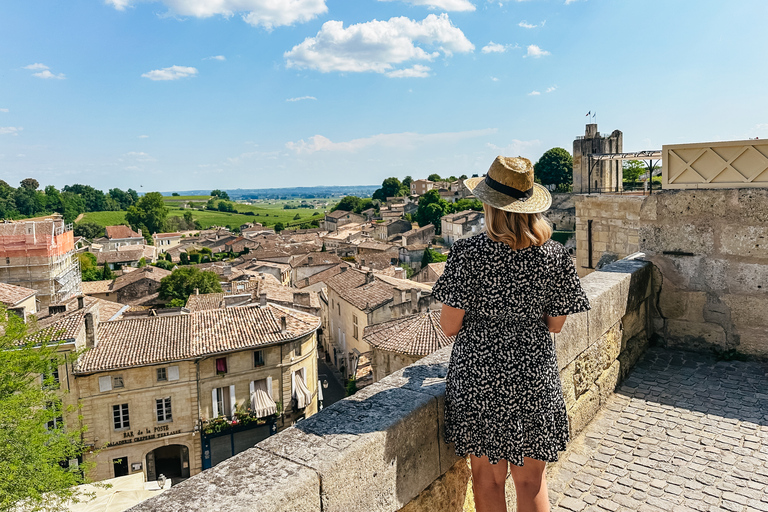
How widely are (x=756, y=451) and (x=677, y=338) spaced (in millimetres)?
2087

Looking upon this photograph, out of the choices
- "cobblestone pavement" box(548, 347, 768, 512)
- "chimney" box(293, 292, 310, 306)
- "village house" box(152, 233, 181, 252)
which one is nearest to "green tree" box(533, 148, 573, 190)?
"chimney" box(293, 292, 310, 306)

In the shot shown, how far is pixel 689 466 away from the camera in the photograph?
349 centimetres

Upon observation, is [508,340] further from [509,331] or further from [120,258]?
[120,258]

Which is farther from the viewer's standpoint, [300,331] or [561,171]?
Answer: [561,171]

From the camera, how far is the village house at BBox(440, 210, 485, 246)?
74.8m

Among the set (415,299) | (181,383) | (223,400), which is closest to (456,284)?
(181,383)

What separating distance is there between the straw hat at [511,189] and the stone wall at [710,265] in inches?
146

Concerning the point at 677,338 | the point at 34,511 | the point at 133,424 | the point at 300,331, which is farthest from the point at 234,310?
the point at 677,338

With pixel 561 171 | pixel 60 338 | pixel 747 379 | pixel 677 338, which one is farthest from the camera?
pixel 561 171

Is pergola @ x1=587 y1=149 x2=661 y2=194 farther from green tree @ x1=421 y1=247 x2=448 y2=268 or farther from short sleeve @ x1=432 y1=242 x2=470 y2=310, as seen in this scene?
green tree @ x1=421 y1=247 x2=448 y2=268

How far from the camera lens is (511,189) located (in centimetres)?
240

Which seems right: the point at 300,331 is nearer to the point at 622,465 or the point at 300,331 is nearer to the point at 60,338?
the point at 60,338

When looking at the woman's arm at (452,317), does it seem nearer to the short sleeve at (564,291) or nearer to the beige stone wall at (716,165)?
the short sleeve at (564,291)

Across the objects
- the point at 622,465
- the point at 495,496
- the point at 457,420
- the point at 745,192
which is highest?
the point at 745,192
